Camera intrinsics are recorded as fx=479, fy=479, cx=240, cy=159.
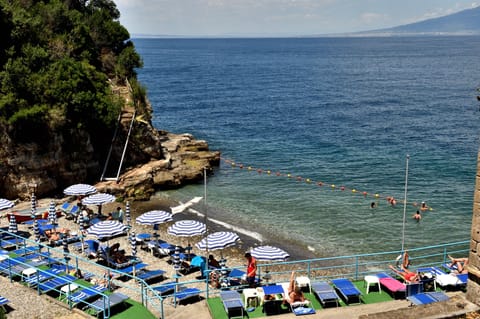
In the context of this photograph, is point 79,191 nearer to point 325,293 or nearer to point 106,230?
point 106,230

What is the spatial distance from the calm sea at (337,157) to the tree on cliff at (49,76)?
8.94 metres

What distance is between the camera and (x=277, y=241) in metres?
28.8

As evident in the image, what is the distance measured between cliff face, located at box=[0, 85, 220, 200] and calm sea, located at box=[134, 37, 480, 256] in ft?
5.95

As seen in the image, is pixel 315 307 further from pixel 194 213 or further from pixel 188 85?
pixel 188 85

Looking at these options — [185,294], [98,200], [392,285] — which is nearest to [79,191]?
[98,200]

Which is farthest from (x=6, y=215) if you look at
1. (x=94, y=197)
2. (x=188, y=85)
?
(x=188, y=85)

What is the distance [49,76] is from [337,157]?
1068 inches

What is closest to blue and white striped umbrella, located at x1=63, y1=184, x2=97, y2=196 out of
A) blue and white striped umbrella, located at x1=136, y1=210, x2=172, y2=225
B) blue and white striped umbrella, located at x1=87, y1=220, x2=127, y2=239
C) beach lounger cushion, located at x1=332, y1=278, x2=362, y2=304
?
blue and white striped umbrella, located at x1=136, y1=210, x2=172, y2=225

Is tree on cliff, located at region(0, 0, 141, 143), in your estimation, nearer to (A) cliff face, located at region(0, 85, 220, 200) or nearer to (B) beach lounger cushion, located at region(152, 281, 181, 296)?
(A) cliff face, located at region(0, 85, 220, 200)

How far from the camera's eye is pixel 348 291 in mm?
15812

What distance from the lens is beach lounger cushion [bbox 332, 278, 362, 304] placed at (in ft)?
51.3

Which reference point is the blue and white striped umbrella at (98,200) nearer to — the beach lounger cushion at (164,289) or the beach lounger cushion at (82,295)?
the beach lounger cushion at (164,289)

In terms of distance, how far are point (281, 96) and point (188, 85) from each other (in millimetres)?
27259

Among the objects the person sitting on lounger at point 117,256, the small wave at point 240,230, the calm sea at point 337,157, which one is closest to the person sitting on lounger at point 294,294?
the person sitting on lounger at point 117,256
